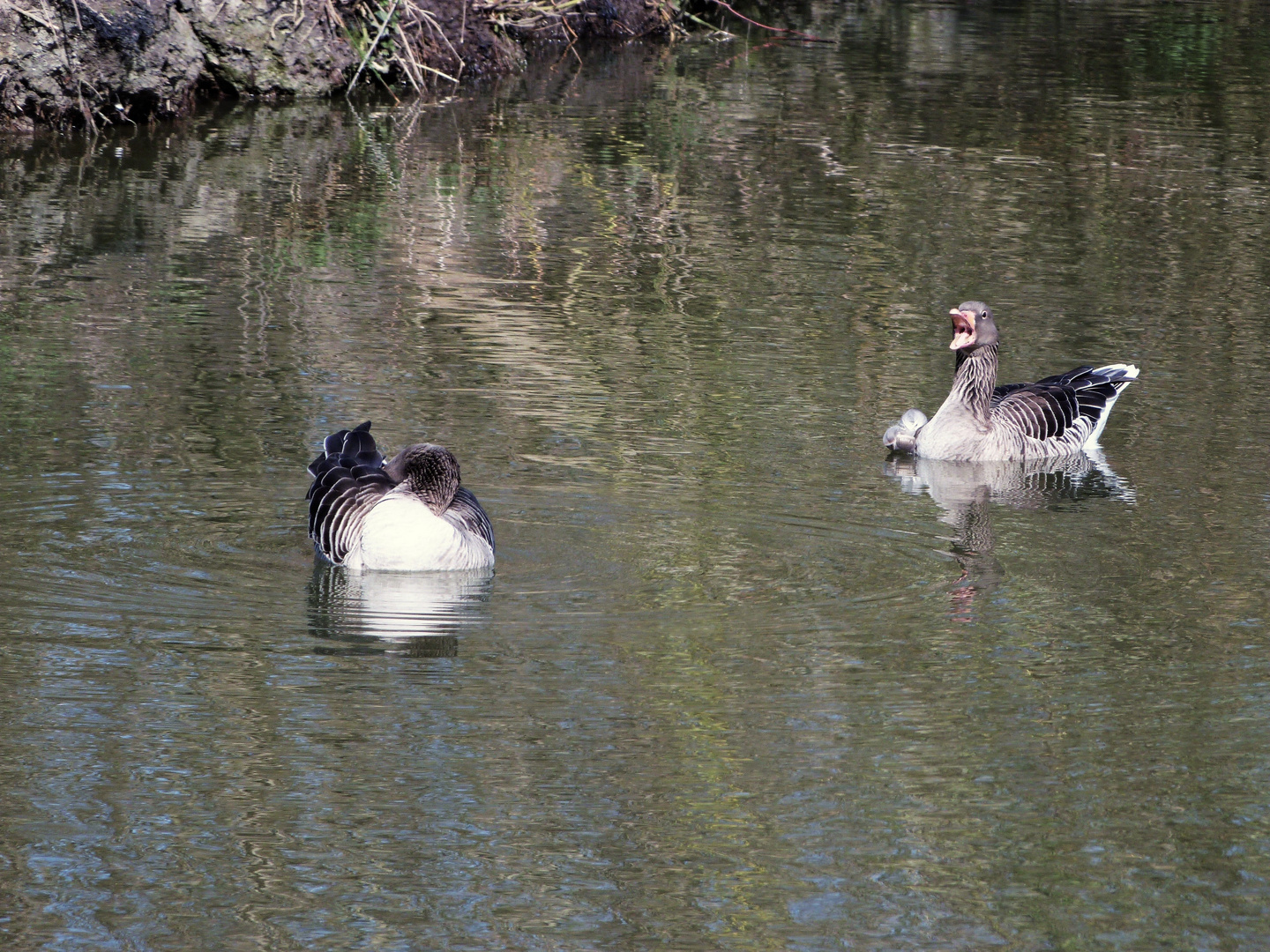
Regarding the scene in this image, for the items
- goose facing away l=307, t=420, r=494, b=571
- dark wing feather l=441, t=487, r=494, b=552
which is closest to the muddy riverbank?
goose facing away l=307, t=420, r=494, b=571

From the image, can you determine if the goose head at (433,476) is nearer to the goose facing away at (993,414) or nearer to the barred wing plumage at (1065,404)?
the goose facing away at (993,414)

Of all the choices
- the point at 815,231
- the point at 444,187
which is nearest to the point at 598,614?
the point at 815,231

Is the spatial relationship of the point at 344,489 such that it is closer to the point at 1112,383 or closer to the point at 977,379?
the point at 977,379

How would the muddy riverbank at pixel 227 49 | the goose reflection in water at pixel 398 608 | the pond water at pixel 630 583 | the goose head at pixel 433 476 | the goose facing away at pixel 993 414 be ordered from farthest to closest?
the muddy riverbank at pixel 227 49 < the goose facing away at pixel 993 414 < the goose head at pixel 433 476 < the goose reflection in water at pixel 398 608 < the pond water at pixel 630 583

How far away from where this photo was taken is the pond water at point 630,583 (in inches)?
240

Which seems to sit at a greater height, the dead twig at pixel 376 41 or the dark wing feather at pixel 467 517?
the dead twig at pixel 376 41

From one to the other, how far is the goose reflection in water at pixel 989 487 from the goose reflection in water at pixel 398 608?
2.49 metres

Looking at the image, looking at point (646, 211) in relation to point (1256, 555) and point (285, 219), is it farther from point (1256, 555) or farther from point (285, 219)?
point (1256, 555)

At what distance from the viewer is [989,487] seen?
11.3 metres

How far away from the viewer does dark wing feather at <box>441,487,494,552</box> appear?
892 cm

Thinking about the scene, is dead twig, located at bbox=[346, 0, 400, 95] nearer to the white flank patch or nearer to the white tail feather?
the white tail feather

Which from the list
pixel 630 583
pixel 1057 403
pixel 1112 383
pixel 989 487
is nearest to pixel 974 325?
pixel 1057 403

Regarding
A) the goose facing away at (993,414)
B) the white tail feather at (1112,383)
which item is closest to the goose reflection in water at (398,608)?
the goose facing away at (993,414)

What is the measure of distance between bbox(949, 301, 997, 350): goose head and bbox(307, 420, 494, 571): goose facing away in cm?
407
